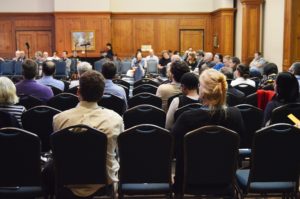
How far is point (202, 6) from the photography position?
20641 mm

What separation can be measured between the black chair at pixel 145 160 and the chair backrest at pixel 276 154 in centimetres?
69

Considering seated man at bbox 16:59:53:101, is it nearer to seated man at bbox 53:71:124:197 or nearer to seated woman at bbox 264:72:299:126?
seated man at bbox 53:71:124:197

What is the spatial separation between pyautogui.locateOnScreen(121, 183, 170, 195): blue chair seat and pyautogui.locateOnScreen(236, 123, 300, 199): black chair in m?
0.68

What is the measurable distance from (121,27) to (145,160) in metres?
17.7

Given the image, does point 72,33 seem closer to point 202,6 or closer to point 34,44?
point 34,44

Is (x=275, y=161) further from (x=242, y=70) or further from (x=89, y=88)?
(x=242, y=70)

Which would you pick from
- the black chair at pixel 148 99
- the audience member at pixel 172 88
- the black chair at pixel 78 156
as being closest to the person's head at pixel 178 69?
the audience member at pixel 172 88

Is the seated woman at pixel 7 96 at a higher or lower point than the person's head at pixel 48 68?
lower

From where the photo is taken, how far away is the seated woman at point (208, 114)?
3.47 metres

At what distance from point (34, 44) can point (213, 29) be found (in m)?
8.58

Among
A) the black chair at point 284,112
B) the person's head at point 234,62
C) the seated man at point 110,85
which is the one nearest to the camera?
the black chair at point 284,112

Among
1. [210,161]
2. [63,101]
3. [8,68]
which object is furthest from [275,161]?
[8,68]

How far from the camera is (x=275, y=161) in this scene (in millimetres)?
3439

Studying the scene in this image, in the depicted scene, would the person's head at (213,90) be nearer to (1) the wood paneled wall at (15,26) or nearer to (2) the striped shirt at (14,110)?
(2) the striped shirt at (14,110)
